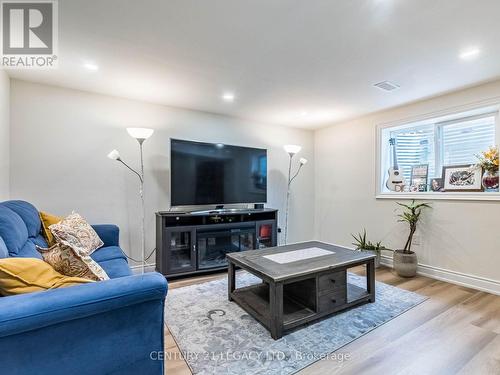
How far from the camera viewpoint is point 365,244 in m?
3.69

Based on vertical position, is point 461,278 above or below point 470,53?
below

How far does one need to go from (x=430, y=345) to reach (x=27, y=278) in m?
2.46

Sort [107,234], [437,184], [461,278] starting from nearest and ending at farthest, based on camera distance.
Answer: [107,234]
[461,278]
[437,184]

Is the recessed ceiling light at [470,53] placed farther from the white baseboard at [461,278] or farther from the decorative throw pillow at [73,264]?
the decorative throw pillow at [73,264]

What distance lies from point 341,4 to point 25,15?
2177 millimetres

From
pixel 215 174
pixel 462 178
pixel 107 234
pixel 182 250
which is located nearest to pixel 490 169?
pixel 462 178

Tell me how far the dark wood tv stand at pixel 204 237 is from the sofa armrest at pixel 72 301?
74.8 inches

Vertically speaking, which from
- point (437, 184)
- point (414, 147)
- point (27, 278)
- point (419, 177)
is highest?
point (414, 147)

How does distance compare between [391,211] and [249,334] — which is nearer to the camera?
[249,334]

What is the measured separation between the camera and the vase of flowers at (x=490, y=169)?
2.74 m

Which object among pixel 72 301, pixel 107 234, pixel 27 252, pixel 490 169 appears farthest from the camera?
pixel 490 169

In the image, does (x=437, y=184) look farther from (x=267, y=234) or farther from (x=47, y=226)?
(x=47, y=226)

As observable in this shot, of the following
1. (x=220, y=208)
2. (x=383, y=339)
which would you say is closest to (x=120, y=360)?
(x=383, y=339)

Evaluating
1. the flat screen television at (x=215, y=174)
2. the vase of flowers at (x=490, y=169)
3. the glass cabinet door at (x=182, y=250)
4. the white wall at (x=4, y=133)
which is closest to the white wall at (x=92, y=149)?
the white wall at (x=4, y=133)
